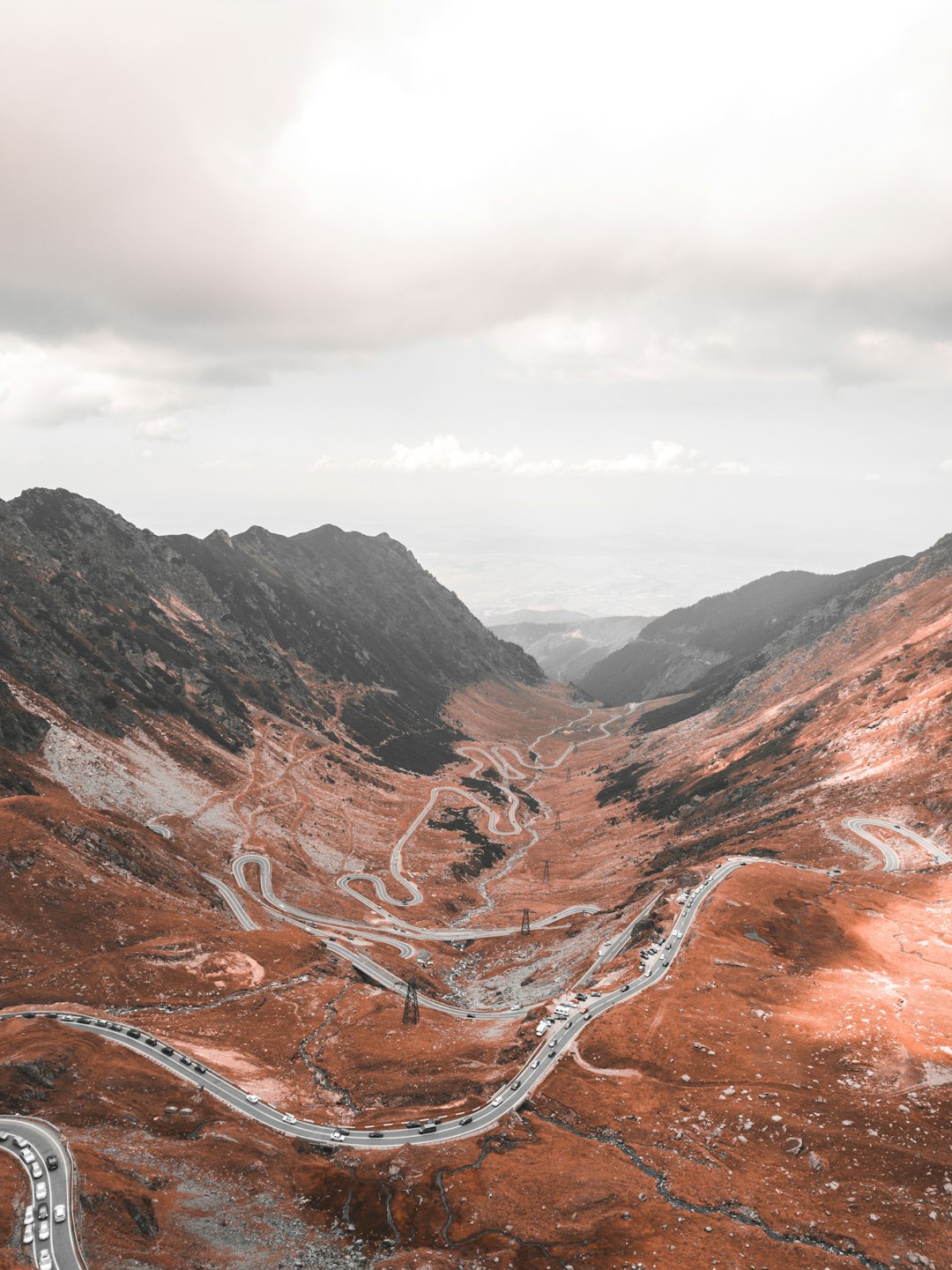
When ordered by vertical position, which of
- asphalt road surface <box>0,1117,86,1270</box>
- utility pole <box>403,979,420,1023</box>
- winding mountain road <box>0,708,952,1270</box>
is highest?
asphalt road surface <box>0,1117,86,1270</box>

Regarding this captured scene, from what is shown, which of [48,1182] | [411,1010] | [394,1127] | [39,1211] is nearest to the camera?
[39,1211]

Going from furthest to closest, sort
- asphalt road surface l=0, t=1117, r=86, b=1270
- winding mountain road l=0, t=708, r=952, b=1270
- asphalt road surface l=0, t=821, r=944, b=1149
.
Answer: asphalt road surface l=0, t=821, r=944, b=1149 < winding mountain road l=0, t=708, r=952, b=1270 < asphalt road surface l=0, t=1117, r=86, b=1270

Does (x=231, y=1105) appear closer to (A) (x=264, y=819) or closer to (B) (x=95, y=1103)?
(B) (x=95, y=1103)

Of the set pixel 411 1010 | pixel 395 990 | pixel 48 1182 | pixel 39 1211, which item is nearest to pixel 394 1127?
pixel 411 1010

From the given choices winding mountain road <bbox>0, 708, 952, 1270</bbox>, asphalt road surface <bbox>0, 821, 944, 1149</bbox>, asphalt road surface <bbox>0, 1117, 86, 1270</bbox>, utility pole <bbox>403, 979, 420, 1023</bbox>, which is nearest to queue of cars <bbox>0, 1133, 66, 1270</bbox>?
asphalt road surface <bbox>0, 1117, 86, 1270</bbox>

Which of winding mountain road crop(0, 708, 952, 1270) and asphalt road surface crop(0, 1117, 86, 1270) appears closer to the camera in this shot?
asphalt road surface crop(0, 1117, 86, 1270)

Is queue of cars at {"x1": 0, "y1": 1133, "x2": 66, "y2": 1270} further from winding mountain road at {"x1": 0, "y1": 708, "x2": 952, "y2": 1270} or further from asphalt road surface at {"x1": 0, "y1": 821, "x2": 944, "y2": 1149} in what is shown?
asphalt road surface at {"x1": 0, "y1": 821, "x2": 944, "y2": 1149}

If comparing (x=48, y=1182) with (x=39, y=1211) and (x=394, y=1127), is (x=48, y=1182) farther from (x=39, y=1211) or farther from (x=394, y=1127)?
(x=394, y=1127)

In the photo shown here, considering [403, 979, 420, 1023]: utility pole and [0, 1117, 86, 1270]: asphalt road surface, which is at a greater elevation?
[0, 1117, 86, 1270]: asphalt road surface

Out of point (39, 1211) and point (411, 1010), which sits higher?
point (39, 1211)

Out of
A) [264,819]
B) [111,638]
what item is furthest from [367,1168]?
[111,638]

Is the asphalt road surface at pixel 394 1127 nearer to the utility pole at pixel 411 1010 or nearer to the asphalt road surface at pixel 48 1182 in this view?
the asphalt road surface at pixel 48 1182
